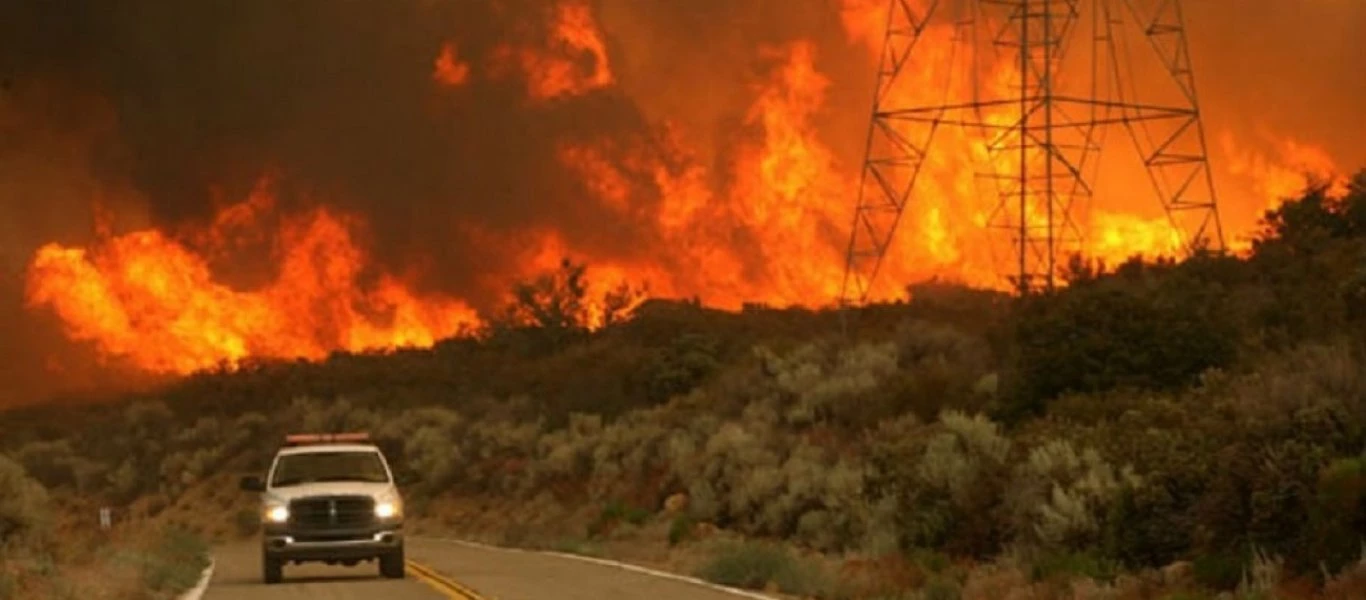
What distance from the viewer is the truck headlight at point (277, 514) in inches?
1358

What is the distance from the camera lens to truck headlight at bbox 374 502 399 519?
34844mm

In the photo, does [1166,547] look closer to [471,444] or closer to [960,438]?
[960,438]

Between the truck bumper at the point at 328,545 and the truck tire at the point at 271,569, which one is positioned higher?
the truck bumper at the point at 328,545

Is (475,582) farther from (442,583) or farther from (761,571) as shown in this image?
(761,571)

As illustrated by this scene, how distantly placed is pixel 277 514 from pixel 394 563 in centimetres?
188

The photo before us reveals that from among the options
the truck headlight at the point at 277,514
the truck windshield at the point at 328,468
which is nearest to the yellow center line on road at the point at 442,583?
the truck windshield at the point at 328,468

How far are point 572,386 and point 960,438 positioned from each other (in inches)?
1924

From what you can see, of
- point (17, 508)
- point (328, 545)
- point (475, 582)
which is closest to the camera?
point (475, 582)

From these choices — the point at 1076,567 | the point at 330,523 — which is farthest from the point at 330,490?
the point at 1076,567

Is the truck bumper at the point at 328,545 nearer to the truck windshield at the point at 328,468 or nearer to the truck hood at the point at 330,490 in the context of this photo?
the truck hood at the point at 330,490

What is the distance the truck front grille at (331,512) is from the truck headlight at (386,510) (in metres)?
0.09

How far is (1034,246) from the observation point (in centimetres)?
5888

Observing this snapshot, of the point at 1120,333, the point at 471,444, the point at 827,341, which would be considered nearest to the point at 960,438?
the point at 1120,333

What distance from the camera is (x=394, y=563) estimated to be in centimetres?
3497
